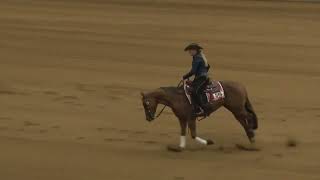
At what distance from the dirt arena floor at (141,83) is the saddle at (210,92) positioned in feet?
2.83

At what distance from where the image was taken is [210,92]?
428 inches

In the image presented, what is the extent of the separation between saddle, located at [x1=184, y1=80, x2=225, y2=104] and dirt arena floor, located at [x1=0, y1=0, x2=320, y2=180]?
2.83 ft

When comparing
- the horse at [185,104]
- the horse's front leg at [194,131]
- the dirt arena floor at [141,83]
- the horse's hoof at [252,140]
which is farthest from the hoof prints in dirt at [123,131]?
the horse's hoof at [252,140]

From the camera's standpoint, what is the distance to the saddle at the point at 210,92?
35.7ft

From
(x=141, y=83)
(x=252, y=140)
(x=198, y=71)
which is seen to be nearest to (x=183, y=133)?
(x=198, y=71)

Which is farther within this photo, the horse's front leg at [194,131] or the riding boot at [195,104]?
the horse's front leg at [194,131]

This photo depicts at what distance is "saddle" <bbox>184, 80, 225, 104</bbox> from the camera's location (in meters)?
10.9

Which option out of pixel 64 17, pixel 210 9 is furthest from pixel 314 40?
pixel 64 17

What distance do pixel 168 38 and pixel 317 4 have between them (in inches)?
360

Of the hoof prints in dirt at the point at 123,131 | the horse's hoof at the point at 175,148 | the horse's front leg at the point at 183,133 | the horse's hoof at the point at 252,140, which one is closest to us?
the horse's front leg at the point at 183,133

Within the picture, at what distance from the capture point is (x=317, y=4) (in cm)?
3005

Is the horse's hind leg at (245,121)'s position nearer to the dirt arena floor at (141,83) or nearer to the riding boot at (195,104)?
the dirt arena floor at (141,83)

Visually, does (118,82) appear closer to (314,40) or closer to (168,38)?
(168,38)

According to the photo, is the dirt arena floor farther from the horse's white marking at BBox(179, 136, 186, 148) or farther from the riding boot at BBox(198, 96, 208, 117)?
the riding boot at BBox(198, 96, 208, 117)
